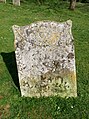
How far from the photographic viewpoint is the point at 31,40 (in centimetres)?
678

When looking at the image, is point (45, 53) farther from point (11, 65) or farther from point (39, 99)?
point (11, 65)

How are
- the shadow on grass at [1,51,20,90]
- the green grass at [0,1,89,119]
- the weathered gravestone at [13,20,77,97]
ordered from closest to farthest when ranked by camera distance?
the green grass at [0,1,89,119]
the weathered gravestone at [13,20,77,97]
the shadow on grass at [1,51,20,90]

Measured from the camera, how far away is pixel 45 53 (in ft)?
22.4

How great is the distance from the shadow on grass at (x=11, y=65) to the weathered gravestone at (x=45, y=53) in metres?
0.96

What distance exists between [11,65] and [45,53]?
2.36 meters

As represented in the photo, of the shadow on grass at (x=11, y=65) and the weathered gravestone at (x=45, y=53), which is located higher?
the weathered gravestone at (x=45, y=53)

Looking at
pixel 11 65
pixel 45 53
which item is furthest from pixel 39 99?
pixel 11 65

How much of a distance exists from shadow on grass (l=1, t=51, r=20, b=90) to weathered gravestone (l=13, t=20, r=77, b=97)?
0.96m

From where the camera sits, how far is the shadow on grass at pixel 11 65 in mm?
7984

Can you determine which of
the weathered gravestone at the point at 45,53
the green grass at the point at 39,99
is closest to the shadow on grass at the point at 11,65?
the green grass at the point at 39,99

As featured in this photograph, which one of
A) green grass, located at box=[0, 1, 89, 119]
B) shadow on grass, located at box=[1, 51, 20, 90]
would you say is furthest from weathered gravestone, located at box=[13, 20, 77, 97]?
shadow on grass, located at box=[1, 51, 20, 90]

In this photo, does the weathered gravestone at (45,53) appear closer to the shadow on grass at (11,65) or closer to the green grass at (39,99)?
the green grass at (39,99)

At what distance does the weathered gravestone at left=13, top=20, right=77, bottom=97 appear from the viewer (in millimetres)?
6742

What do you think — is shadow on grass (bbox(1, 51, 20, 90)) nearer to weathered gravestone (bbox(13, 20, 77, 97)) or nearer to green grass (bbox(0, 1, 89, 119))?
green grass (bbox(0, 1, 89, 119))
